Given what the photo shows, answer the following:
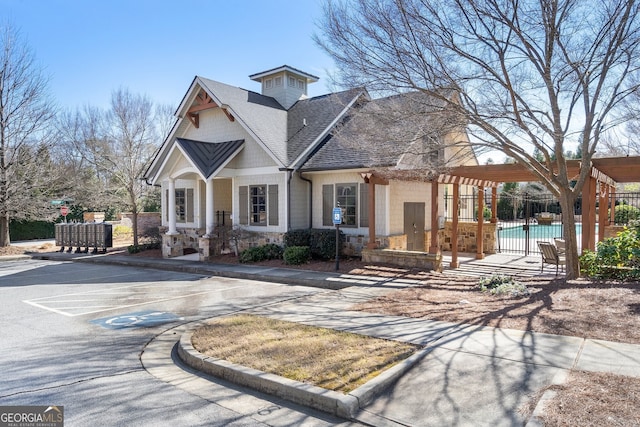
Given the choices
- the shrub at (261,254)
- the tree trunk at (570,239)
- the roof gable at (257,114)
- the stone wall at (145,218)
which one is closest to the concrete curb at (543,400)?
the tree trunk at (570,239)

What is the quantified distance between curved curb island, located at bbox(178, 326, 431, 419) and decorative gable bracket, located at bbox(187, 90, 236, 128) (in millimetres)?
13674

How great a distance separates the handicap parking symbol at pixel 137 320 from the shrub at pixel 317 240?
6.90 m

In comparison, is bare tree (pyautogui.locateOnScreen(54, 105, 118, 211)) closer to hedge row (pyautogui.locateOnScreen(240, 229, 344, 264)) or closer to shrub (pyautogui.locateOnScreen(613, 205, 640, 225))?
hedge row (pyautogui.locateOnScreen(240, 229, 344, 264))

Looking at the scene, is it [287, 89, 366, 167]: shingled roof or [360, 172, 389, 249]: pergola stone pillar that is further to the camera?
[287, 89, 366, 167]: shingled roof

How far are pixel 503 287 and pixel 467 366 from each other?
4.48 meters

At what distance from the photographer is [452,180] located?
44.2ft

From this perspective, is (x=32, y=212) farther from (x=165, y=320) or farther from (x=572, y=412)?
(x=572, y=412)

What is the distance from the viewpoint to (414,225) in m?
16.6

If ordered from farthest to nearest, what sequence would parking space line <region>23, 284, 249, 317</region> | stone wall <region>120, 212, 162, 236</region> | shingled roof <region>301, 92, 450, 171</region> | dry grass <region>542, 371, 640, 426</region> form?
stone wall <region>120, 212, 162, 236</region>
shingled roof <region>301, 92, 450, 171</region>
parking space line <region>23, 284, 249, 317</region>
dry grass <region>542, 371, 640, 426</region>

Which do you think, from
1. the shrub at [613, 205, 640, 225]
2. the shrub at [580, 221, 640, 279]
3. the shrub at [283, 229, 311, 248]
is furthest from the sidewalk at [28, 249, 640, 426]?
the shrub at [613, 205, 640, 225]

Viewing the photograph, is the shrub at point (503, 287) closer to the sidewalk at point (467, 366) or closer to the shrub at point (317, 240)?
the sidewalk at point (467, 366)

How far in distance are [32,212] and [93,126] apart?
20.9 feet

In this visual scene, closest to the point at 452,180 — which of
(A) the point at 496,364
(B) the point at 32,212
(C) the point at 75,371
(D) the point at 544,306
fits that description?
(D) the point at 544,306

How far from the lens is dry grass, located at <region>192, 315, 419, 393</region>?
16.4ft
